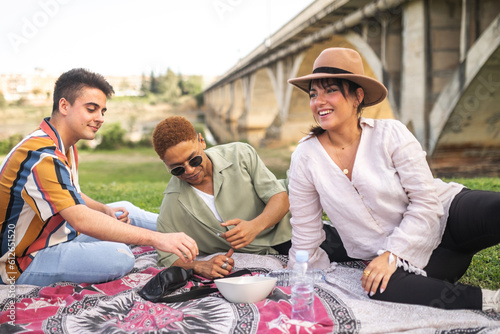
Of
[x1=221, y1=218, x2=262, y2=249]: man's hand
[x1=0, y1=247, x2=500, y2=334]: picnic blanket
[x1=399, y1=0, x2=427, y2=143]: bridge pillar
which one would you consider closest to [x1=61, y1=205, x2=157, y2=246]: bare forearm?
[x1=0, y1=247, x2=500, y2=334]: picnic blanket

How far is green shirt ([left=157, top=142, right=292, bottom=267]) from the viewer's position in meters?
3.15

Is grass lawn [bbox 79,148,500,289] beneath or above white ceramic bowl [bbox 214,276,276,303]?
beneath

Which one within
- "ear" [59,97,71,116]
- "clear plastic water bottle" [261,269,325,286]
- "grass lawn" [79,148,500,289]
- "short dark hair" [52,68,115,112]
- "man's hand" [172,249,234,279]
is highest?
"short dark hair" [52,68,115,112]

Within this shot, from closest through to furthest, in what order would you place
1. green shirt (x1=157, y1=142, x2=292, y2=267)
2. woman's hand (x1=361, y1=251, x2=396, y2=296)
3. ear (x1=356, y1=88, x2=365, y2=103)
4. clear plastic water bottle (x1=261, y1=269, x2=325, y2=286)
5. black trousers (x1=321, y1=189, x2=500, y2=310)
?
1. black trousers (x1=321, y1=189, x2=500, y2=310)
2. woman's hand (x1=361, y1=251, x2=396, y2=296)
3. ear (x1=356, y1=88, x2=365, y2=103)
4. clear plastic water bottle (x1=261, y1=269, x2=325, y2=286)
5. green shirt (x1=157, y1=142, x2=292, y2=267)

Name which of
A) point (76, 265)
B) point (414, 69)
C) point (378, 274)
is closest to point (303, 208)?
point (378, 274)

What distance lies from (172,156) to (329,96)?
1.04 m

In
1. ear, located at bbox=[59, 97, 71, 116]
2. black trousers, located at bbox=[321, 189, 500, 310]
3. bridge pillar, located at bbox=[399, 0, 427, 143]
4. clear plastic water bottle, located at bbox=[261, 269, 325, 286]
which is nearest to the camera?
black trousers, located at bbox=[321, 189, 500, 310]

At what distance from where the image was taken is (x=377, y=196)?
8.32 feet

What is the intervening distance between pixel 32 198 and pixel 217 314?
1.26 m

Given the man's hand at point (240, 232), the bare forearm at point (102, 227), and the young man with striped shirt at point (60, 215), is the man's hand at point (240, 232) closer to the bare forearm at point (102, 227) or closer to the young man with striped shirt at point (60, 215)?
the young man with striped shirt at point (60, 215)

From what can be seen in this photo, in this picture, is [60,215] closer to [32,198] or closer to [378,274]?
[32,198]

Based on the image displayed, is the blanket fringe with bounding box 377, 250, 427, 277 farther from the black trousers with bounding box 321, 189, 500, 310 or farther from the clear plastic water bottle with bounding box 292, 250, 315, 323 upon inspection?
the clear plastic water bottle with bounding box 292, 250, 315, 323

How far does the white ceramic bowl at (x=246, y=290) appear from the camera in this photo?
7.61ft

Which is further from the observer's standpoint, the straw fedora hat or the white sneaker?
the straw fedora hat
